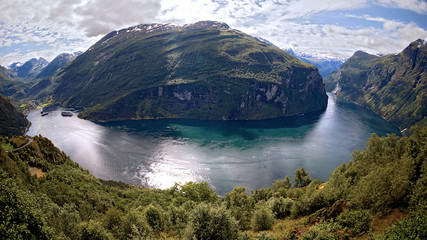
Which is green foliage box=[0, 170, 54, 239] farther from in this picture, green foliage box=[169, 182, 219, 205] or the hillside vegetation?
green foliage box=[169, 182, 219, 205]

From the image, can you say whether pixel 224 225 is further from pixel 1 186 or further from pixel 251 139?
pixel 251 139

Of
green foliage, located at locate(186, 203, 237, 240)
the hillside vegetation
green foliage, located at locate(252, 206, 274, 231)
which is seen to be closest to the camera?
the hillside vegetation

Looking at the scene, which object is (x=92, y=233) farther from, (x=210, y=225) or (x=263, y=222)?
(x=263, y=222)

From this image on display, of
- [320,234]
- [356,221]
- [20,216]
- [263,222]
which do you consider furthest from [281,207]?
[20,216]

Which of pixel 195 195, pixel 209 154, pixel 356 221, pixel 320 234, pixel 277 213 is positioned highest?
pixel 356 221

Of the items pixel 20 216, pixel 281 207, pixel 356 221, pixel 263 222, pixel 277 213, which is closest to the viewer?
pixel 20 216

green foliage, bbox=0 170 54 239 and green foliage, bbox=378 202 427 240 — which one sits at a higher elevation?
green foliage, bbox=378 202 427 240

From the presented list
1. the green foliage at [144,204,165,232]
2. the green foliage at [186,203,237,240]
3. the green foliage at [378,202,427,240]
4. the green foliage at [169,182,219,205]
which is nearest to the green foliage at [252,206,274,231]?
the green foliage at [186,203,237,240]

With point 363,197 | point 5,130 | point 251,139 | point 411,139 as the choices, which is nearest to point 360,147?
point 251,139
